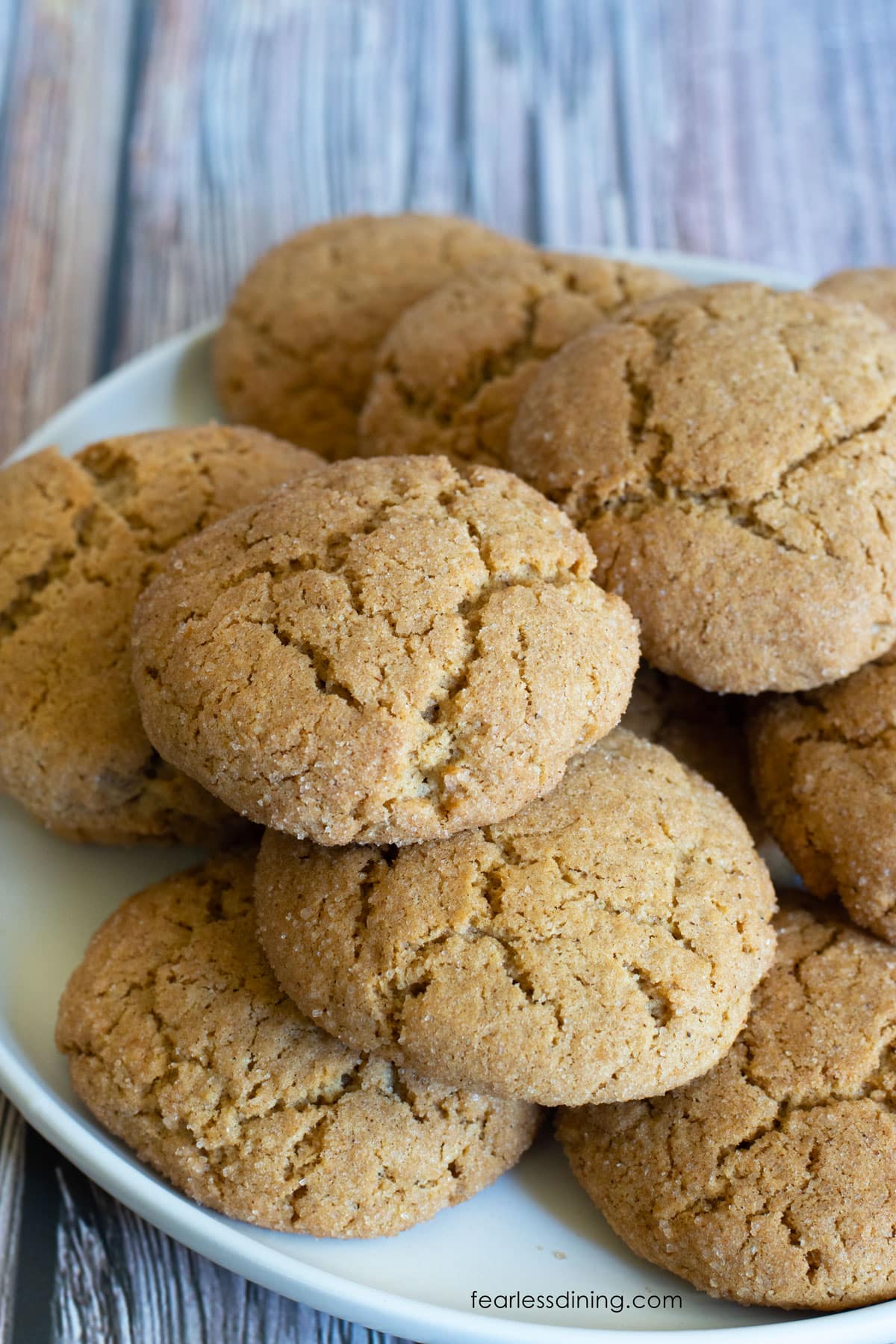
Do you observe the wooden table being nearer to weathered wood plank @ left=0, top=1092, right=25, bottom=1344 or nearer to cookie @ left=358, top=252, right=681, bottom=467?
cookie @ left=358, top=252, right=681, bottom=467

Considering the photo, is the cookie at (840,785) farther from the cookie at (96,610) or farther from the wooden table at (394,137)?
the wooden table at (394,137)

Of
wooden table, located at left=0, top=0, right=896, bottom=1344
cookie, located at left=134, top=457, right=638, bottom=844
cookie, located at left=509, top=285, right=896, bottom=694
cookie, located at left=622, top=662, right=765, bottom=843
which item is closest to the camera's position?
cookie, located at left=134, top=457, right=638, bottom=844

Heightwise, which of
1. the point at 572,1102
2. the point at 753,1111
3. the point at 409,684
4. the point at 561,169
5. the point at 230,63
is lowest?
the point at 753,1111

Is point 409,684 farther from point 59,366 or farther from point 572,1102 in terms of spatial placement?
point 59,366

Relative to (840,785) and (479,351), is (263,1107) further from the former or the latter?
(479,351)

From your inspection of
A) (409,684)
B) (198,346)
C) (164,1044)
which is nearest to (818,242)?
(198,346)

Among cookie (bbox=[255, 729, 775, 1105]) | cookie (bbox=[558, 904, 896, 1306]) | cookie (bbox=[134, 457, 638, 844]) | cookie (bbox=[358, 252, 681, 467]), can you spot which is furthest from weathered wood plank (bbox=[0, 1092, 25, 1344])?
cookie (bbox=[358, 252, 681, 467])
